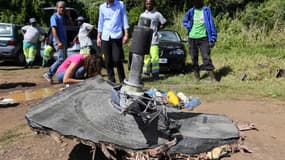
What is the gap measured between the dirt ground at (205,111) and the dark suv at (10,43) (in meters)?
6.94

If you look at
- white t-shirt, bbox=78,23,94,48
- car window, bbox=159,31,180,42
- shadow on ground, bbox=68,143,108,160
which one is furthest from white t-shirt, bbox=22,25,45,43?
shadow on ground, bbox=68,143,108,160

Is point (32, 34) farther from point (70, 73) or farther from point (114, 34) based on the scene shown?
point (70, 73)

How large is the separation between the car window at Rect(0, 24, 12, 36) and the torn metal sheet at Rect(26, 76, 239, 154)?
10.6 metres

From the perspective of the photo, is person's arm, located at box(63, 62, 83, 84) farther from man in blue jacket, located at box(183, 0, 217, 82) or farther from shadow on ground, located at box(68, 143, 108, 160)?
man in blue jacket, located at box(183, 0, 217, 82)

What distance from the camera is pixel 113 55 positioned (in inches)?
312

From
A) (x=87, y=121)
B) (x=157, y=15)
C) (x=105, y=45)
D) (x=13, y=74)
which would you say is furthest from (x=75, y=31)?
(x=87, y=121)

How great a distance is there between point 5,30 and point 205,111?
10.7 metres

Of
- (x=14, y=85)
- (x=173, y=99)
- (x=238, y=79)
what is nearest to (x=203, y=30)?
(x=238, y=79)

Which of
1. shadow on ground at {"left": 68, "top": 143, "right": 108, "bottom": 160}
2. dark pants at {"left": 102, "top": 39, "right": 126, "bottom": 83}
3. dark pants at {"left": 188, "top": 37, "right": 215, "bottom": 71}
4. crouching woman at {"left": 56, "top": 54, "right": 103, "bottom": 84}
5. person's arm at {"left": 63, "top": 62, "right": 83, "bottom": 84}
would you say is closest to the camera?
shadow on ground at {"left": 68, "top": 143, "right": 108, "bottom": 160}

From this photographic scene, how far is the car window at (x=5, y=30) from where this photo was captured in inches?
595

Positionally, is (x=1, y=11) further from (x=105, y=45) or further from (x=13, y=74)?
(x=105, y=45)

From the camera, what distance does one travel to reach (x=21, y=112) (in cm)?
708

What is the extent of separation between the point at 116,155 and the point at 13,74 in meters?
9.32

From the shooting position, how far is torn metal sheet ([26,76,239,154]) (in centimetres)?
416
